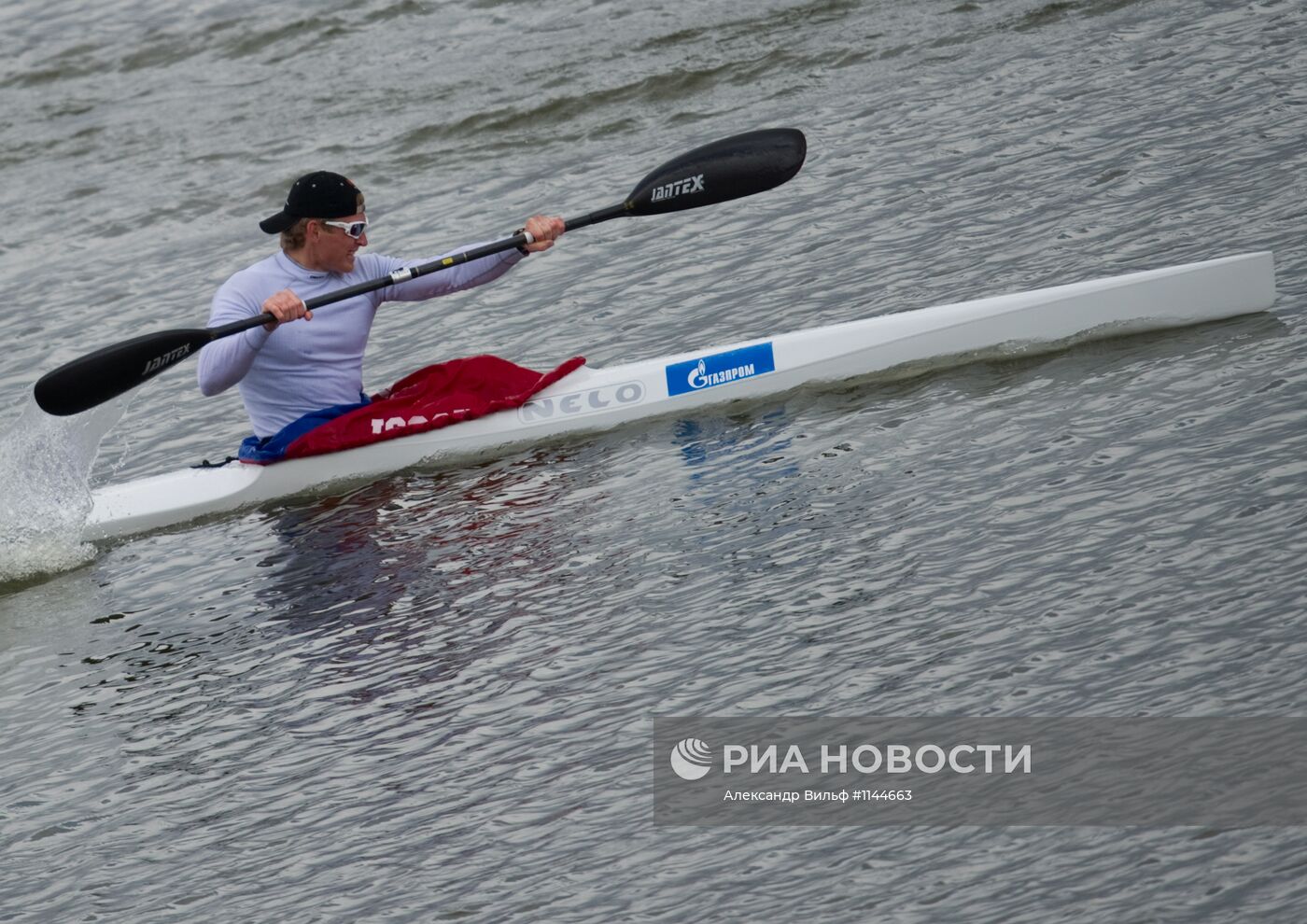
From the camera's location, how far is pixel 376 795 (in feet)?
16.3

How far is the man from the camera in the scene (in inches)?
287

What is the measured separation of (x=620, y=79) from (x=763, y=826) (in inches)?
406

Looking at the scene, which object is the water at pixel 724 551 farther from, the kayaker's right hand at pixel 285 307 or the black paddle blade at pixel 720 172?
the kayaker's right hand at pixel 285 307

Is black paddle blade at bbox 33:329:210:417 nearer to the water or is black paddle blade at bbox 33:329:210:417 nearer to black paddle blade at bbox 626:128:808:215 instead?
the water

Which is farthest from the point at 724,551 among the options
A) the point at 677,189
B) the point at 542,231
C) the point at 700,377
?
the point at 677,189

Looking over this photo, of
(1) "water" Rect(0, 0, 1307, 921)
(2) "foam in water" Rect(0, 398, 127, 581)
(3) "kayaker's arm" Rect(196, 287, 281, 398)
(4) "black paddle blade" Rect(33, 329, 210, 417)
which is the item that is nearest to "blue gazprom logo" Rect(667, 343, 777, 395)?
(1) "water" Rect(0, 0, 1307, 921)

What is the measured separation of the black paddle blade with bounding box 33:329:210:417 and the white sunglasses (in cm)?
74

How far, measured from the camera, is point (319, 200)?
24.0 ft

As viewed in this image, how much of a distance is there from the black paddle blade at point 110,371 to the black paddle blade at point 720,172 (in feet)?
7.42

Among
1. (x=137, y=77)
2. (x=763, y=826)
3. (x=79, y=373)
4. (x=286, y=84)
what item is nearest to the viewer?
(x=763, y=826)

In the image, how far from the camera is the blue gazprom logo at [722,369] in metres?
7.64

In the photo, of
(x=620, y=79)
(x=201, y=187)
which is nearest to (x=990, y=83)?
(x=620, y=79)

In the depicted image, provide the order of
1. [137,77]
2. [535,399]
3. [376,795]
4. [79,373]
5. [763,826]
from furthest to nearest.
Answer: [137,77] → [535,399] → [79,373] → [376,795] → [763,826]

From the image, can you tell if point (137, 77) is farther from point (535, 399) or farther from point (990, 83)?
point (535, 399)
